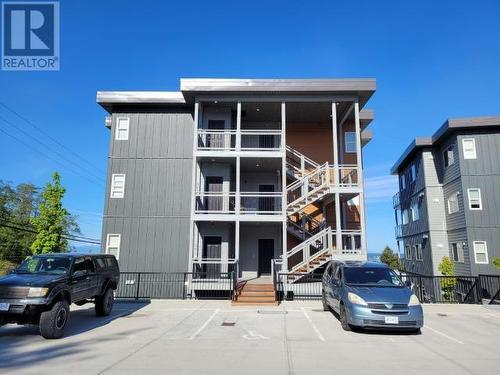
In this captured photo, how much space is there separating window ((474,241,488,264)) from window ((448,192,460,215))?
8.58ft

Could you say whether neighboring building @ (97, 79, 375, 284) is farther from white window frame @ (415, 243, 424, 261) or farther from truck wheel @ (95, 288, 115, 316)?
white window frame @ (415, 243, 424, 261)

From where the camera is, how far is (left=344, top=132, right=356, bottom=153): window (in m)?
20.2

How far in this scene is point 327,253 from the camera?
1600 cm

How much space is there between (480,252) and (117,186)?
2126 centimetres

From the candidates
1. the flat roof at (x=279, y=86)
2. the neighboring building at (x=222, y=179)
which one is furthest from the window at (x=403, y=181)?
the flat roof at (x=279, y=86)

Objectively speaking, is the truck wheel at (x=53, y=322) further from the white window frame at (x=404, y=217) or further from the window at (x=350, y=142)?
the white window frame at (x=404, y=217)

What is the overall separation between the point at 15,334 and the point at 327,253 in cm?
1224

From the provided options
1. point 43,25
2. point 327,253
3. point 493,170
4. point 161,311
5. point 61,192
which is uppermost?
point 43,25

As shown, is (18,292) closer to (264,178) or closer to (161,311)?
(161,311)

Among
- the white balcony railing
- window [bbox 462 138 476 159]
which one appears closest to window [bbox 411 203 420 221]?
window [bbox 462 138 476 159]

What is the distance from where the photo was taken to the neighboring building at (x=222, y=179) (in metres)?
16.8

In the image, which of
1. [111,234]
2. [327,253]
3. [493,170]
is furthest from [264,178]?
[493,170]

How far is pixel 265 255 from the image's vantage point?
1897cm

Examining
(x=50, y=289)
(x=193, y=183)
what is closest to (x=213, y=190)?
(x=193, y=183)
